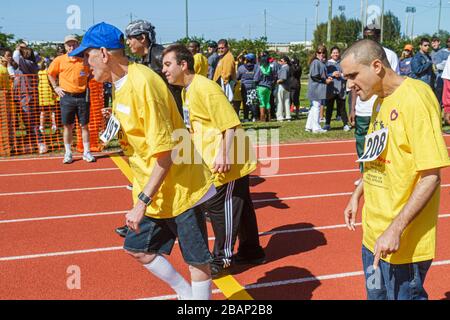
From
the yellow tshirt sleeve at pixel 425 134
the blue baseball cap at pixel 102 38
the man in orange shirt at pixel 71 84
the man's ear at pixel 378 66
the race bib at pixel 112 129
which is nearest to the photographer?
the yellow tshirt sleeve at pixel 425 134

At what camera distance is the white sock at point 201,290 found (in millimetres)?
3346

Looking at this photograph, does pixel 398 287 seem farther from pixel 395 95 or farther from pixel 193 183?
pixel 193 183

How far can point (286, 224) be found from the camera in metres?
6.08

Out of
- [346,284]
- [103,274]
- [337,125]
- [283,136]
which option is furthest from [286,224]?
[337,125]

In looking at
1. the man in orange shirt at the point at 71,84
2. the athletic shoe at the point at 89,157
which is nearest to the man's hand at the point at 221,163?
the man in orange shirt at the point at 71,84

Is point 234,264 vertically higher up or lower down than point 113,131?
lower down

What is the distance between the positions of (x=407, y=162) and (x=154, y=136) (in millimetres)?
1319

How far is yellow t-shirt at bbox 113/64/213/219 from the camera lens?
115 inches

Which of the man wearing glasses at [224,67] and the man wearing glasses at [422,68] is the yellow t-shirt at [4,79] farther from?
the man wearing glasses at [422,68]

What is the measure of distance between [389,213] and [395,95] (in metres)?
0.59

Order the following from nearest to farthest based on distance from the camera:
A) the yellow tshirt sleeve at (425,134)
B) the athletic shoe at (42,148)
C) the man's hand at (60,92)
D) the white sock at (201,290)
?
the yellow tshirt sleeve at (425,134), the white sock at (201,290), the man's hand at (60,92), the athletic shoe at (42,148)

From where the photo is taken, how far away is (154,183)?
2.96m

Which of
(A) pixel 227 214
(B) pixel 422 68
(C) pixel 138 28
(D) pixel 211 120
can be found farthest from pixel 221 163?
(B) pixel 422 68

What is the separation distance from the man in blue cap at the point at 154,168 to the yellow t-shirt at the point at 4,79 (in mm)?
8063
